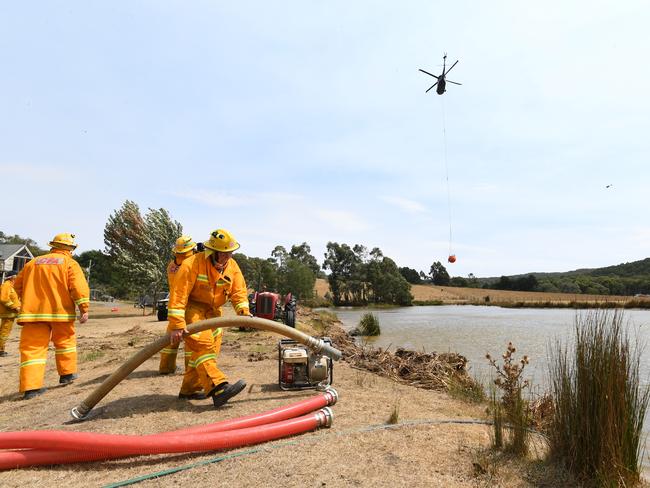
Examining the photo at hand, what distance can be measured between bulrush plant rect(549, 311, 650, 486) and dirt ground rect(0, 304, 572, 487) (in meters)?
0.31

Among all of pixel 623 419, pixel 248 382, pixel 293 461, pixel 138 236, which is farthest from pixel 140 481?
pixel 138 236

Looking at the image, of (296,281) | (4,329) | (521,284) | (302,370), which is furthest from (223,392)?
(521,284)

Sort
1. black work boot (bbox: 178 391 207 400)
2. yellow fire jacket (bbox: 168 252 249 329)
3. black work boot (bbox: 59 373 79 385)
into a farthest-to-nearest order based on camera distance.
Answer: black work boot (bbox: 59 373 79 385)
black work boot (bbox: 178 391 207 400)
yellow fire jacket (bbox: 168 252 249 329)

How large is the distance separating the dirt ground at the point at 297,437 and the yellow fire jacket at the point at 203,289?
44.6 inches

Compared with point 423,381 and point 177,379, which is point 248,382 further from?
point 423,381

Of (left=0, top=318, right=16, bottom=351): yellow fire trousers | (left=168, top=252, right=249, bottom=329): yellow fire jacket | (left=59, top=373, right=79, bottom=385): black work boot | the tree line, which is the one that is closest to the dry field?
the tree line

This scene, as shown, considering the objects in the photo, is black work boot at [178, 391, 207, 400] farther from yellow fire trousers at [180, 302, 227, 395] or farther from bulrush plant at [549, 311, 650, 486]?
bulrush plant at [549, 311, 650, 486]

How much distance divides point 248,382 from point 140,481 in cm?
307

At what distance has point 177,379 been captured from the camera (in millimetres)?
6094

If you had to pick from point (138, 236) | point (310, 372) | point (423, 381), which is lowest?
point (423, 381)

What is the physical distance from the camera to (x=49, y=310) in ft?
17.8

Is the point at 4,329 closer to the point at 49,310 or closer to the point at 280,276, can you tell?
the point at 49,310

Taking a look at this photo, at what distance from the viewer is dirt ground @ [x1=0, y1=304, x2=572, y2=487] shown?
298 centimetres

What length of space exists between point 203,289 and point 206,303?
226 millimetres
